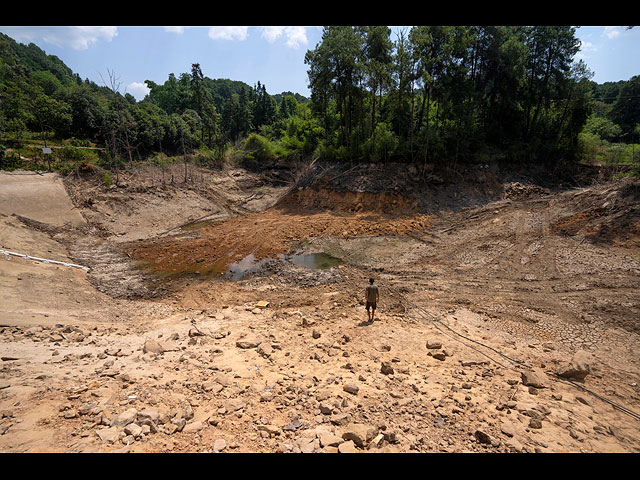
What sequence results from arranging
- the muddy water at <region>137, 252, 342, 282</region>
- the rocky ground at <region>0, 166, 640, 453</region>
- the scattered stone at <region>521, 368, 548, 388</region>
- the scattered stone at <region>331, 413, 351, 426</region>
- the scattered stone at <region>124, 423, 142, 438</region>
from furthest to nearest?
the muddy water at <region>137, 252, 342, 282</region>, the scattered stone at <region>521, 368, 548, 388</region>, the scattered stone at <region>331, 413, 351, 426</region>, the rocky ground at <region>0, 166, 640, 453</region>, the scattered stone at <region>124, 423, 142, 438</region>

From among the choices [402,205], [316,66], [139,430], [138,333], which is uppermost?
[316,66]

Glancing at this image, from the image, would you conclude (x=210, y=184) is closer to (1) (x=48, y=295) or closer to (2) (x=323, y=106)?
(2) (x=323, y=106)

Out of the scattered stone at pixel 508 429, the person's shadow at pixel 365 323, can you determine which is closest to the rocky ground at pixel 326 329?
the scattered stone at pixel 508 429

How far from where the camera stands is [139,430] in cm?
378

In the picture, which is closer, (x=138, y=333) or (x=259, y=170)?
(x=138, y=333)

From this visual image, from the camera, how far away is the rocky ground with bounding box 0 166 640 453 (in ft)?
13.7

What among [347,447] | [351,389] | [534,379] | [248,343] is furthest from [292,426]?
[534,379]

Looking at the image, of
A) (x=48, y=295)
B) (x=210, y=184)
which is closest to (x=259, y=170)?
(x=210, y=184)

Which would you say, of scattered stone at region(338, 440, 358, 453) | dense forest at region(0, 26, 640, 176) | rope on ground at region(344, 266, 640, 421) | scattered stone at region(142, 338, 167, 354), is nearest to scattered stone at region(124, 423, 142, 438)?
scattered stone at region(338, 440, 358, 453)

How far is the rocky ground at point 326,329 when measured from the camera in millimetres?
4176

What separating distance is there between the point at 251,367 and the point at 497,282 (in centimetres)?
863

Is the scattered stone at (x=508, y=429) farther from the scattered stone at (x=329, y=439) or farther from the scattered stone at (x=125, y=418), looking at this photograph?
the scattered stone at (x=125, y=418)

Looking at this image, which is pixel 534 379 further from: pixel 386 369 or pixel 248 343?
pixel 248 343

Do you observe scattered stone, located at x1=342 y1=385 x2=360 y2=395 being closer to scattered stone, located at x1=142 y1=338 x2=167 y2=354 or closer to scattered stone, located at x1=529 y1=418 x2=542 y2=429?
scattered stone, located at x1=529 y1=418 x2=542 y2=429
